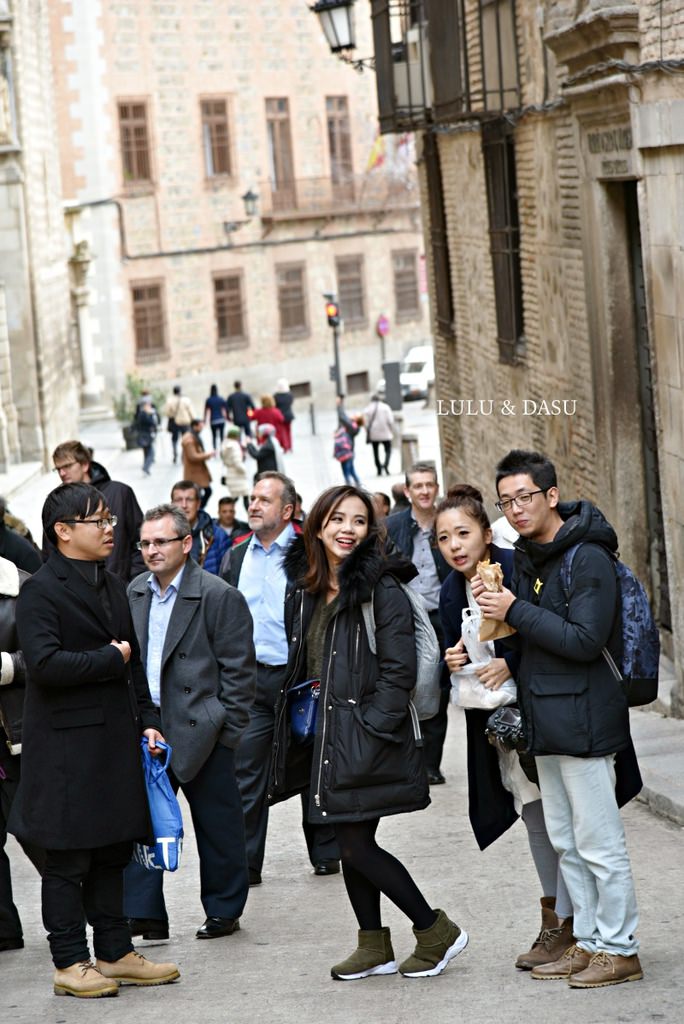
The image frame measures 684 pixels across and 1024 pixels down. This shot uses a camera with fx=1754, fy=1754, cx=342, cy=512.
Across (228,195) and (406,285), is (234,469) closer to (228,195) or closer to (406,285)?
(228,195)

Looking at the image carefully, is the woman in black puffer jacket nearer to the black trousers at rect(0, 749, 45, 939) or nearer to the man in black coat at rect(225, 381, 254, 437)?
the black trousers at rect(0, 749, 45, 939)

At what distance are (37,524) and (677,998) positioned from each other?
19072 millimetres

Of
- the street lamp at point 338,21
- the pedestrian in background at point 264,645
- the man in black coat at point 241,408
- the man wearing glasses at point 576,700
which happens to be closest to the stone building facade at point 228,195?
the man in black coat at point 241,408

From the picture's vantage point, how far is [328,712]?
18.8ft

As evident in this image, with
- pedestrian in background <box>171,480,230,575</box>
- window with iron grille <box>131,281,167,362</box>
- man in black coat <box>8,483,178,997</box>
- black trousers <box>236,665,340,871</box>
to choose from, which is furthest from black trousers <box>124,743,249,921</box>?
window with iron grille <box>131,281,167,362</box>

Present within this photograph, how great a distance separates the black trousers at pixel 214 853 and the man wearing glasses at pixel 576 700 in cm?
153

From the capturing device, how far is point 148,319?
148 ft

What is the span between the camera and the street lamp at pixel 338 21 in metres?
18.4

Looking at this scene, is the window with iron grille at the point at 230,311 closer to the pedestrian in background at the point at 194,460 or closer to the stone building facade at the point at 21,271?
the stone building facade at the point at 21,271

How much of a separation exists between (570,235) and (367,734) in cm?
762

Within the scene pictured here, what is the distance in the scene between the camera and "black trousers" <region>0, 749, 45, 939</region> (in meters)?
6.55

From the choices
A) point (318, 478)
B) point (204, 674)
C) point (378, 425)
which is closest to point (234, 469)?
point (378, 425)

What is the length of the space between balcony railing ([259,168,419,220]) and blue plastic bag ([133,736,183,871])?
140 ft

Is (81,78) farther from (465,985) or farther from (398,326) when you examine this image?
(465,985)
